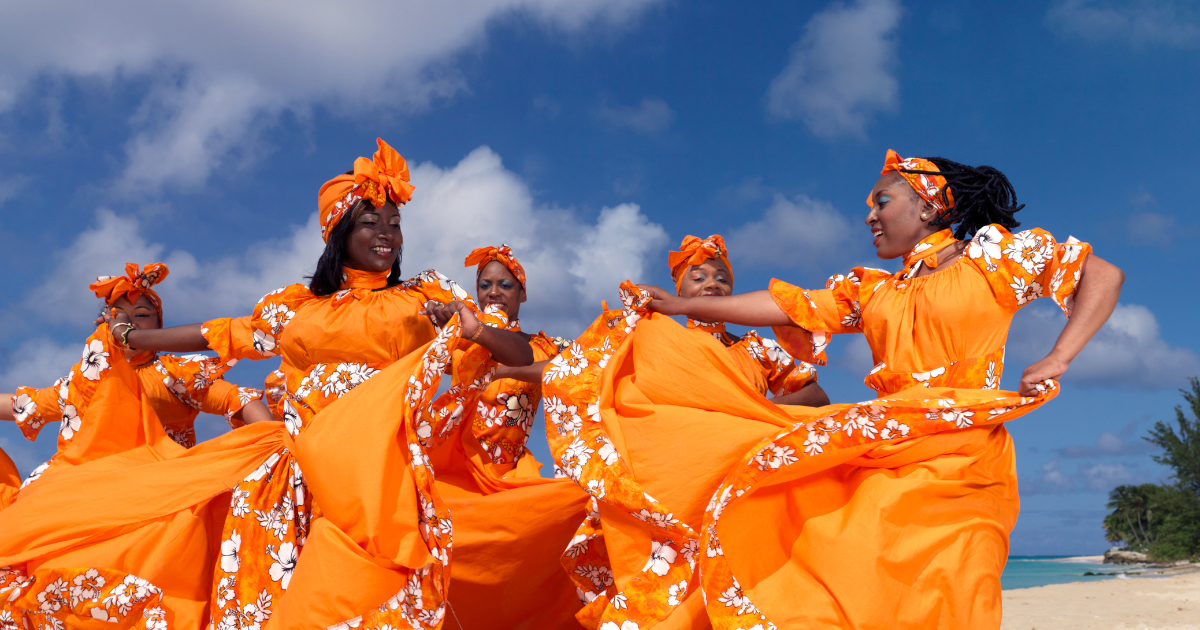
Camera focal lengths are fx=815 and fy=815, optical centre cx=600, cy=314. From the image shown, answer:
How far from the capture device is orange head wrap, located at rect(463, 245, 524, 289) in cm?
578

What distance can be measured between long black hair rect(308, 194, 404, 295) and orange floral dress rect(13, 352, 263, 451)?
205 cm

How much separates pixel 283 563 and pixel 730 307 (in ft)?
8.21

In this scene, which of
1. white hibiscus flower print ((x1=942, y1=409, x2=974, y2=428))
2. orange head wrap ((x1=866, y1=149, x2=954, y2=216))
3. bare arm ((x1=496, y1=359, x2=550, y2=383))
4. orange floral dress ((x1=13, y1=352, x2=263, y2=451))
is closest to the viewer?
white hibiscus flower print ((x1=942, y1=409, x2=974, y2=428))

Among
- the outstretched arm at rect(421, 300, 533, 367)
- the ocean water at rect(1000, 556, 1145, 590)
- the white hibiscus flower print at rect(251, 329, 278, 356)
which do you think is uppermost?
the white hibiscus flower print at rect(251, 329, 278, 356)

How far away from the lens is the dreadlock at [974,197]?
12.8ft

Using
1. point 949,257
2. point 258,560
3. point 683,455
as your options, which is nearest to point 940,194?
point 949,257

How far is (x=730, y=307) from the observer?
396 cm

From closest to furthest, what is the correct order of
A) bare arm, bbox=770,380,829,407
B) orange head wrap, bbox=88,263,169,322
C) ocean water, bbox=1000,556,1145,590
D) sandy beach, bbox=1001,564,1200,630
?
1. bare arm, bbox=770,380,829,407
2. orange head wrap, bbox=88,263,169,322
3. sandy beach, bbox=1001,564,1200,630
4. ocean water, bbox=1000,556,1145,590

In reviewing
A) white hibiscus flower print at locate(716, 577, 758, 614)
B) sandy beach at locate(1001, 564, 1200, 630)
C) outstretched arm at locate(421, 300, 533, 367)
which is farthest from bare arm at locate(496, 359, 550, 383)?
sandy beach at locate(1001, 564, 1200, 630)

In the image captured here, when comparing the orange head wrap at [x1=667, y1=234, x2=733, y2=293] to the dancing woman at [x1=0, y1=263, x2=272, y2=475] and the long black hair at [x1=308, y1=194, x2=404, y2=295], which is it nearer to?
the long black hair at [x1=308, y1=194, x2=404, y2=295]

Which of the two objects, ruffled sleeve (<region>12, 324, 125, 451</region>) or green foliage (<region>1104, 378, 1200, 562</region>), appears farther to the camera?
green foliage (<region>1104, 378, 1200, 562</region>)

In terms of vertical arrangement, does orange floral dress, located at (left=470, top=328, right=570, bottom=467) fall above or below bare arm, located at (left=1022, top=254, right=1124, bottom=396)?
above

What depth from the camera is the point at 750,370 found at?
15.7ft

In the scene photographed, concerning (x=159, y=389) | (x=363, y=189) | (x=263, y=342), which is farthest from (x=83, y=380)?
(x=363, y=189)
